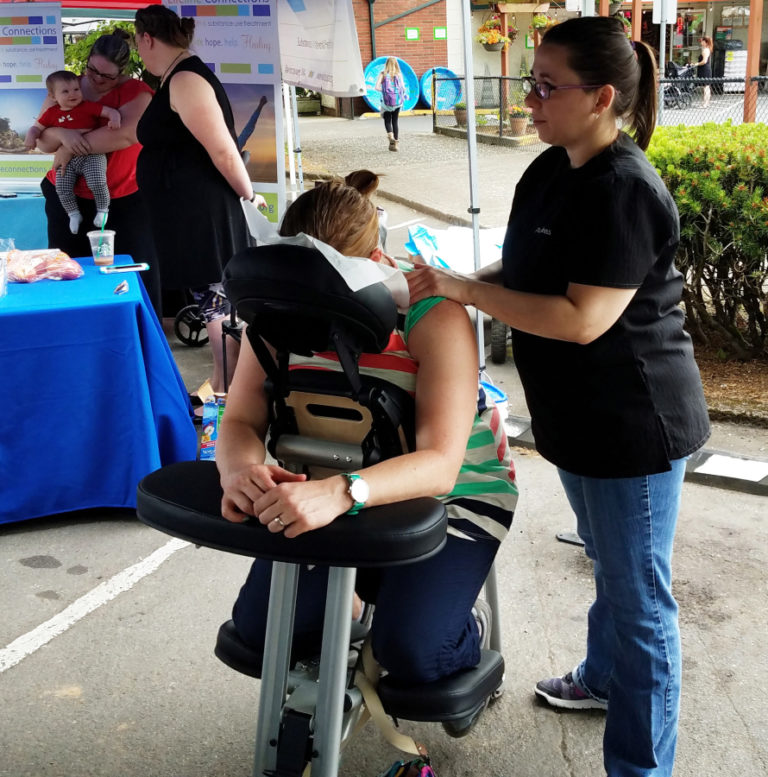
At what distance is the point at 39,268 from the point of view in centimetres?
394

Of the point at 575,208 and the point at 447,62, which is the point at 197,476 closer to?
the point at 575,208

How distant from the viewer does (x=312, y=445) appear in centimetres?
180

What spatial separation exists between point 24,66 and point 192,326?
7.45 ft

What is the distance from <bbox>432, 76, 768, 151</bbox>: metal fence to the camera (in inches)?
588

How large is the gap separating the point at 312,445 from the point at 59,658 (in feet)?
4.88

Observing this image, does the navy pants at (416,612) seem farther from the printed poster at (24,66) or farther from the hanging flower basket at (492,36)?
the hanging flower basket at (492,36)

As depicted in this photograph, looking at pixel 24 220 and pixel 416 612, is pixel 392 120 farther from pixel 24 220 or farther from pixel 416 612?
pixel 416 612

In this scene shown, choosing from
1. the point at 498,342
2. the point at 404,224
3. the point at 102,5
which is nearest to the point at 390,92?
the point at 404,224

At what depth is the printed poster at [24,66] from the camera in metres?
6.55

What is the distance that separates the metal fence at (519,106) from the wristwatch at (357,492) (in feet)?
37.9

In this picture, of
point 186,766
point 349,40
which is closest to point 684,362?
point 186,766

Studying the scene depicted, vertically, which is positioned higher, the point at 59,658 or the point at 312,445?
the point at 312,445

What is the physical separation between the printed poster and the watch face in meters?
5.81

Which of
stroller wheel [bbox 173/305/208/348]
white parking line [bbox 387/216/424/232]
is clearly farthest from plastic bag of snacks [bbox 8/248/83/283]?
white parking line [bbox 387/216/424/232]
